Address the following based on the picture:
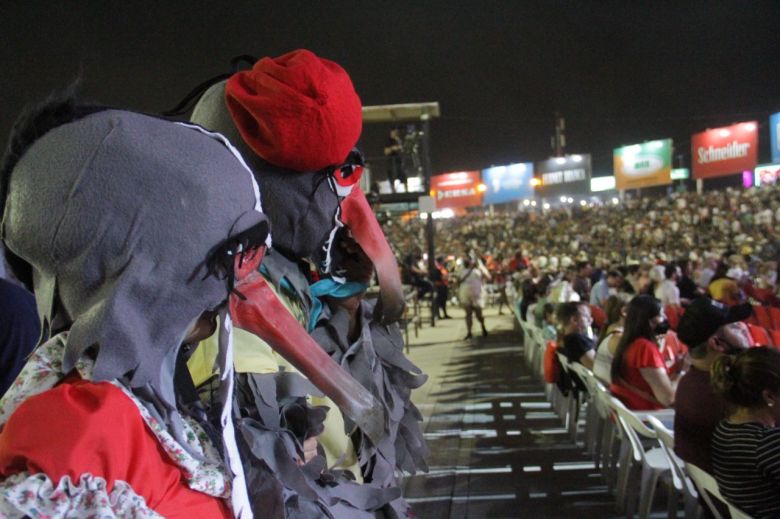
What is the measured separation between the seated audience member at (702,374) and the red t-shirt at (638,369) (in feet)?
1.76

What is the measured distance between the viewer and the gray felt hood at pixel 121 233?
0.69 m

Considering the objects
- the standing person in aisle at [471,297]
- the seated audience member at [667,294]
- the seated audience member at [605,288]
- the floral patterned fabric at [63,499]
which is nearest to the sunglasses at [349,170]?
the floral patterned fabric at [63,499]

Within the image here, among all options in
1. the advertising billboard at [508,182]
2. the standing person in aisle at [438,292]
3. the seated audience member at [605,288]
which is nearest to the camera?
the seated audience member at [605,288]

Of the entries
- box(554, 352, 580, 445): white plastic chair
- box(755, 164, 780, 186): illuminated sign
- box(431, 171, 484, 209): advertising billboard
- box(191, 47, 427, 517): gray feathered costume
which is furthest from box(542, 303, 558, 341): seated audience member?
box(431, 171, 484, 209): advertising billboard

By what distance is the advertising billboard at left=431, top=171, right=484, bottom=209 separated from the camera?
22141 millimetres

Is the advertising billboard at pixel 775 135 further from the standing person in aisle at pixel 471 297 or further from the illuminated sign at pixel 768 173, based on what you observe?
the standing person in aisle at pixel 471 297

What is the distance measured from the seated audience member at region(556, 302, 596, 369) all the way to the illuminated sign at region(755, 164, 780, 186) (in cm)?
758

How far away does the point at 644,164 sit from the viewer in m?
16.9

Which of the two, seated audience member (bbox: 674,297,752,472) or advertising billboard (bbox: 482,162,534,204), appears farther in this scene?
advertising billboard (bbox: 482,162,534,204)

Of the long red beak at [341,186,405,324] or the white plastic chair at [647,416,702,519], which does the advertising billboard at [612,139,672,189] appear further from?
the long red beak at [341,186,405,324]

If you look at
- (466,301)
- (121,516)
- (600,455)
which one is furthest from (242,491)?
(466,301)

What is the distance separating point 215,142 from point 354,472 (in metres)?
0.78

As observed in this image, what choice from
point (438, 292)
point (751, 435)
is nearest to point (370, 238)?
point (751, 435)

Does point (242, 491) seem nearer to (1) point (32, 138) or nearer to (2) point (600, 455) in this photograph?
(1) point (32, 138)
